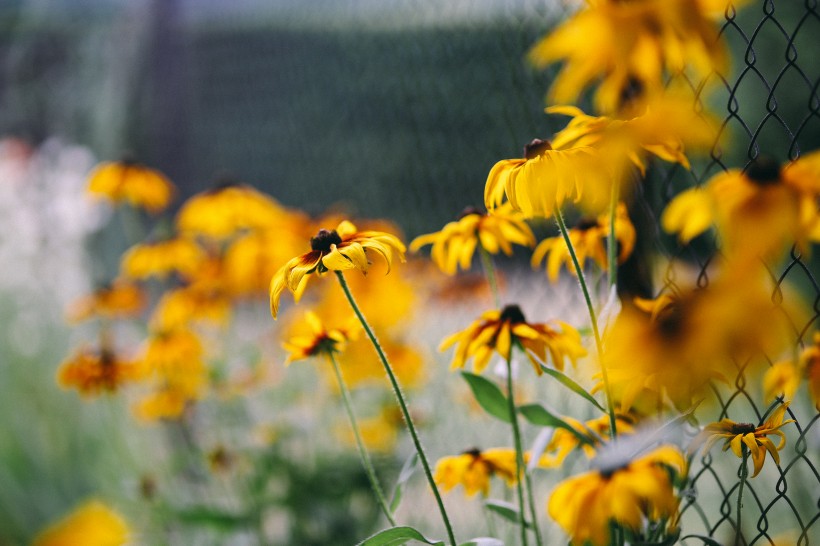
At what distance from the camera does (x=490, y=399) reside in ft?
3.05

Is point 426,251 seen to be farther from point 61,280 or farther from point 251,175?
point 61,280

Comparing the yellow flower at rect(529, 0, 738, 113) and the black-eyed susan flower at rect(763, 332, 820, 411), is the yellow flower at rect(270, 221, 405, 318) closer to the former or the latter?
the yellow flower at rect(529, 0, 738, 113)

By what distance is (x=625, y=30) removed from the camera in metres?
0.60

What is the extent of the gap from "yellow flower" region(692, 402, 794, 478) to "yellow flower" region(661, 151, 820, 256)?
18 cm

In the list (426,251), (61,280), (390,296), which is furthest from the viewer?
(426,251)

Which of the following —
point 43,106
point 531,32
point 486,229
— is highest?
point 43,106

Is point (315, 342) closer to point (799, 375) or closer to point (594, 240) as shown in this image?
point (594, 240)

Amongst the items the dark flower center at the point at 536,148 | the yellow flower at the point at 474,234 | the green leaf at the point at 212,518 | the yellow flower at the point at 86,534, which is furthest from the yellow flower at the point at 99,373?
the dark flower center at the point at 536,148

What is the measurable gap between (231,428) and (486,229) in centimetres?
114

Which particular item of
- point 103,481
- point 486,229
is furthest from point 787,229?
point 103,481

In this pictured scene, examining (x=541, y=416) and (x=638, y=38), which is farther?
(x=541, y=416)

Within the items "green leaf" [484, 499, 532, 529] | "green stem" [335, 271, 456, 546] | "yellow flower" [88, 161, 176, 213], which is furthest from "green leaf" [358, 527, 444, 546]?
"yellow flower" [88, 161, 176, 213]

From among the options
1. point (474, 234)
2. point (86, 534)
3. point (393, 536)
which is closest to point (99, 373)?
point (86, 534)

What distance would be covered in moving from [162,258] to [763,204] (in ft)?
4.82
